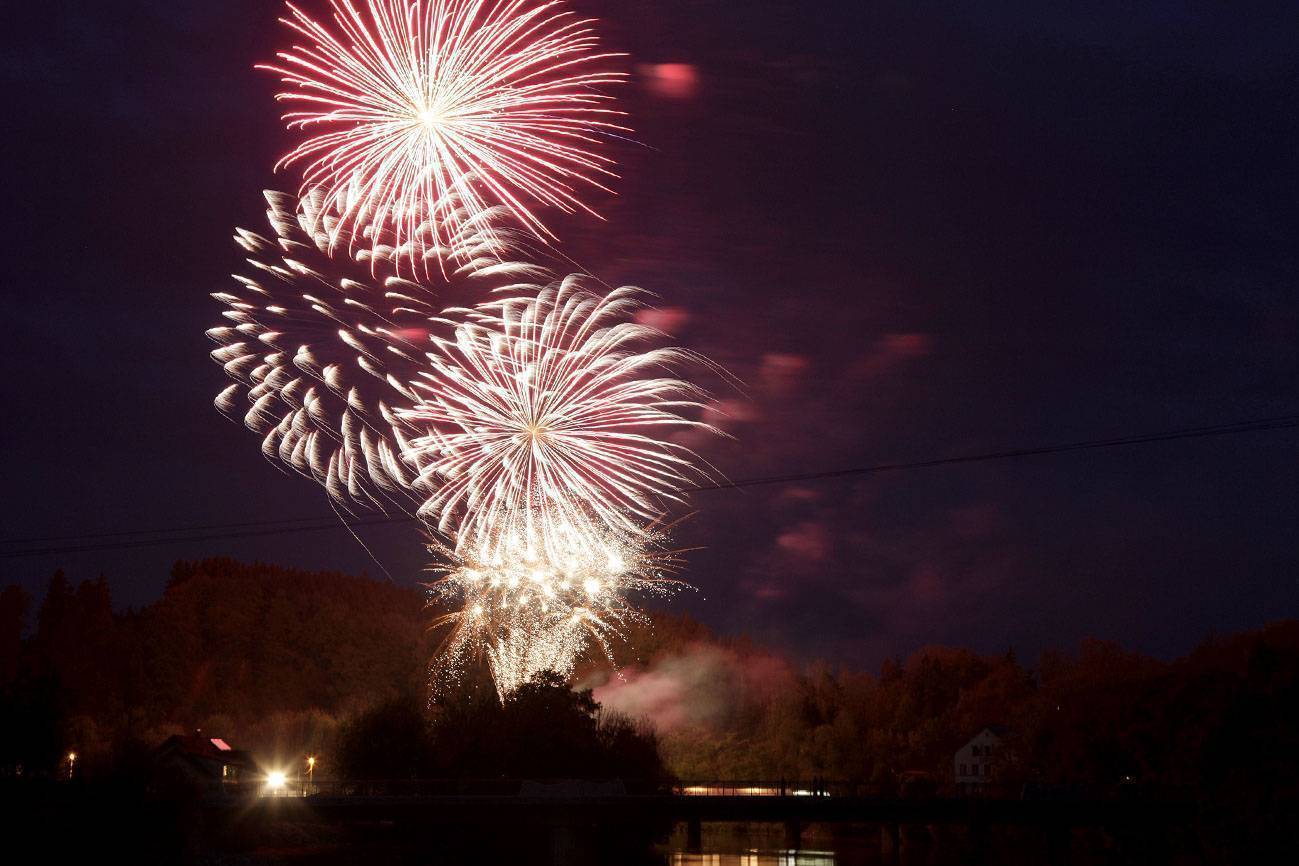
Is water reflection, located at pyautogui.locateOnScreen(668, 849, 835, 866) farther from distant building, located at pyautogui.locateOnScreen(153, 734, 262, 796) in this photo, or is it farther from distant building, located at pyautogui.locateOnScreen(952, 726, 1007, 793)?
distant building, located at pyautogui.locateOnScreen(952, 726, 1007, 793)

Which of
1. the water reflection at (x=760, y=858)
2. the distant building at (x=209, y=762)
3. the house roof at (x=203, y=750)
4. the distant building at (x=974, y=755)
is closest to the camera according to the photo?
the distant building at (x=209, y=762)

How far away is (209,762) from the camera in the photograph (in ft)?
322

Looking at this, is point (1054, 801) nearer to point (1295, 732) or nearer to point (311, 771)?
point (1295, 732)

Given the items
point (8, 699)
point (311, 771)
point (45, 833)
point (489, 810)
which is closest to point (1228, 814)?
point (489, 810)

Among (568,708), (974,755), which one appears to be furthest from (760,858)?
(974,755)

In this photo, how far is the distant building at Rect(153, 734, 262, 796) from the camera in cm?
6881

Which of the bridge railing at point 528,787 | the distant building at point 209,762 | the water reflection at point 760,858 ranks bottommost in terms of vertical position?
the water reflection at point 760,858

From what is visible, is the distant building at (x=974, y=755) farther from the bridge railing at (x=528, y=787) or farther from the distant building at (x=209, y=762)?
the distant building at (x=209, y=762)

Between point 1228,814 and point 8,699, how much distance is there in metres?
64.1

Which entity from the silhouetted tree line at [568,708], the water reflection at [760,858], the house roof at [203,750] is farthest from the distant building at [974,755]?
the house roof at [203,750]

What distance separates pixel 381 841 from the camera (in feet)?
300

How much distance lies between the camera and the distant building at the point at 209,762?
68812 mm

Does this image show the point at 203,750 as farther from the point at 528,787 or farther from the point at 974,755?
the point at 974,755

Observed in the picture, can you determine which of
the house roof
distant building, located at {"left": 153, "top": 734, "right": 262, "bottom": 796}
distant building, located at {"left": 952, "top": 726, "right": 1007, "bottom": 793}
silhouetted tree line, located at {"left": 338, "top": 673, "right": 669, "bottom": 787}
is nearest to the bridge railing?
silhouetted tree line, located at {"left": 338, "top": 673, "right": 669, "bottom": 787}
